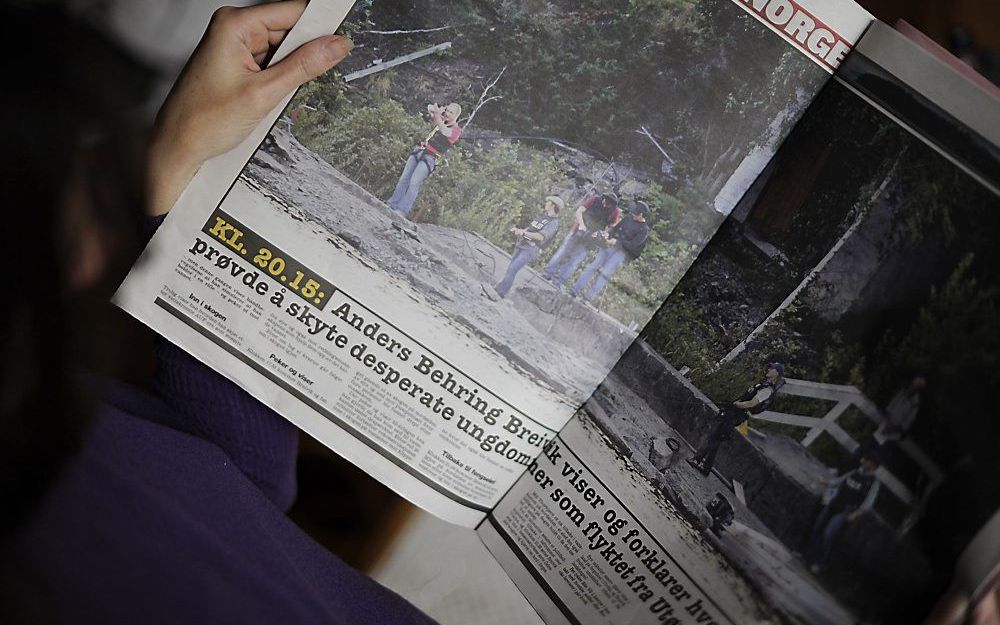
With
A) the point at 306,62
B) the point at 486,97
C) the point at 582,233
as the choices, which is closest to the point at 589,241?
the point at 582,233

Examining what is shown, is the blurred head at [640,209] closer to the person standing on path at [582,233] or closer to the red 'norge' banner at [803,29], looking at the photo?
the person standing on path at [582,233]

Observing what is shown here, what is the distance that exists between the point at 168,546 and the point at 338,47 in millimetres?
305

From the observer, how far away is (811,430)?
15.7 inches

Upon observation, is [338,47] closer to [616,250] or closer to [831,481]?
[616,250]

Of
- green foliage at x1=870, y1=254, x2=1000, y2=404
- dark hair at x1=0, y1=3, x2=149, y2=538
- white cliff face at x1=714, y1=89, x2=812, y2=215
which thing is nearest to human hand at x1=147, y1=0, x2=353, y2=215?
dark hair at x1=0, y1=3, x2=149, y2=538

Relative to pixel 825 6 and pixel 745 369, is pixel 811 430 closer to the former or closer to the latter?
pixel 745 369

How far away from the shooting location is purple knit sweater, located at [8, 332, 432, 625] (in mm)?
297

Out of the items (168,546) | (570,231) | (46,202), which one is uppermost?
(570,231)

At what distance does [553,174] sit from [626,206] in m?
0.05

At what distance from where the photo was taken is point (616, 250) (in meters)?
0.43

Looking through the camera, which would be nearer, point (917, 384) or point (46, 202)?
point (46, 202)

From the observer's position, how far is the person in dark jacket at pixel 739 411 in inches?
16.2

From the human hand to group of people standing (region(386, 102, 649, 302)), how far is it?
0.08 metres

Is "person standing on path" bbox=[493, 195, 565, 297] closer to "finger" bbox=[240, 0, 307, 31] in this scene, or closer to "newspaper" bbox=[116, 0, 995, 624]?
"newspaper" bbox=[116, 0, 995, 624]
